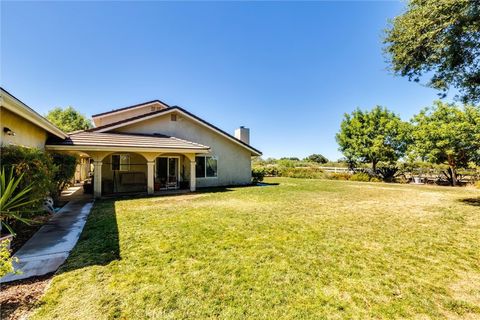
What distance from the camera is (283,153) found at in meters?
76.6

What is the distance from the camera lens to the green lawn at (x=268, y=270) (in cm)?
294

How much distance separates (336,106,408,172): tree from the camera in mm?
24203

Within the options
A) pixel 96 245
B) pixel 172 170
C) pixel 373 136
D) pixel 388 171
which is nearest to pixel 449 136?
pixel 388 171

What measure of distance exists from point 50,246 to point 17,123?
466 centimetres

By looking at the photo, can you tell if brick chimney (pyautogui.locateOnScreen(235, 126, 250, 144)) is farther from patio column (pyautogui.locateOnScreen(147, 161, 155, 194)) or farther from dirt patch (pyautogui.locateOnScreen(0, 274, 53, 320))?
dirt patch (pyautogui.locateOnScreen(0, 274, 53, 320))

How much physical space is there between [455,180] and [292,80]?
18492 millimetres

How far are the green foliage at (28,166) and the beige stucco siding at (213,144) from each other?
8.98m

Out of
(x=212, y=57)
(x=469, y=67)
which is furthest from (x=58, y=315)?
(x=212, y=57)

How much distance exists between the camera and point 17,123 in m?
7.02

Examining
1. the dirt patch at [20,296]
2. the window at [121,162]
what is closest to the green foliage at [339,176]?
the window at [121,162]

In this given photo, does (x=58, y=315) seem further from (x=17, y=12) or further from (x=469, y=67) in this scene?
(x=469, y=67)

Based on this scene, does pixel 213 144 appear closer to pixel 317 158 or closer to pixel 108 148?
pixel 108 148

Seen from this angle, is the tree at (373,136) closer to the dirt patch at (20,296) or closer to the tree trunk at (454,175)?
the tree trunk at (454,175)

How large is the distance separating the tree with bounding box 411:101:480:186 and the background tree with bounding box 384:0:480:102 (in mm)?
10682
